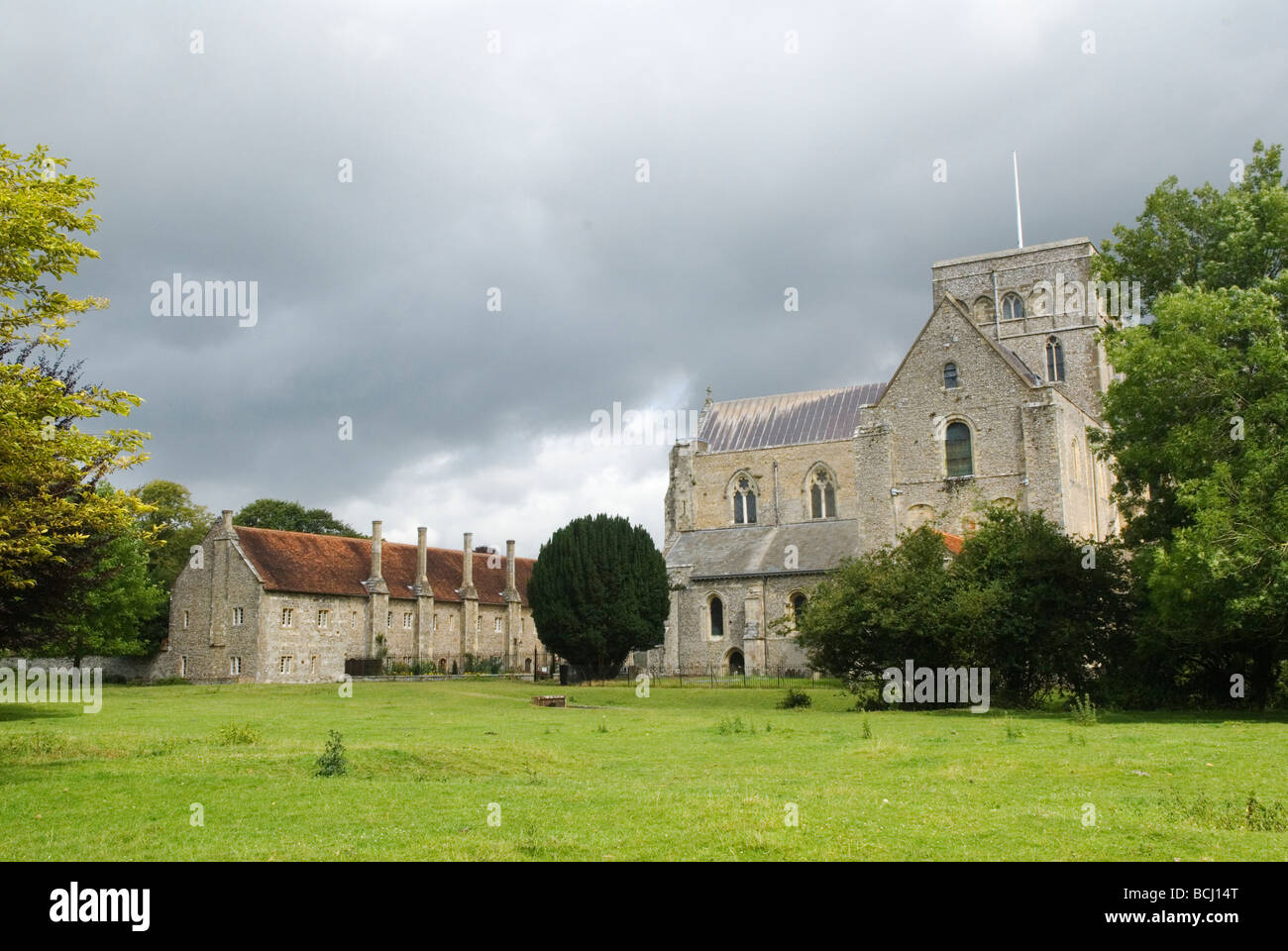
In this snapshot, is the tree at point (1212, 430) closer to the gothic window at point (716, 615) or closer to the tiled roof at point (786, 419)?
the gothic window at point (716, 615)

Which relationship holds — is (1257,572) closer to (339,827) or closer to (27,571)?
(339,827)

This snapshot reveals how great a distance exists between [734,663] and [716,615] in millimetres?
2724

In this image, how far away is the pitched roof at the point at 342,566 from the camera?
58406 millimetres

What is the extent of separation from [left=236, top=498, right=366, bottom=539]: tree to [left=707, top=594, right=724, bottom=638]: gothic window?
36676 mm

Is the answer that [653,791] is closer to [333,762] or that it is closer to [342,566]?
[333,762]

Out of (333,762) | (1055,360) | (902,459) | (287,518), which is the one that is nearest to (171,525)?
(287,518)

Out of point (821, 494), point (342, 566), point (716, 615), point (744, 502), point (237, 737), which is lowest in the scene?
point (237, 737)

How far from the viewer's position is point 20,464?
14180 mm

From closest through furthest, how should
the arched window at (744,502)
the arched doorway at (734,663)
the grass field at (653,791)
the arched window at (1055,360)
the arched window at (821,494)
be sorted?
the grass field at (653,791)
the arched window at (1055,360)
the arched doorway at (734,663)
the arched window at (821,494)
the arched window at (744,502)

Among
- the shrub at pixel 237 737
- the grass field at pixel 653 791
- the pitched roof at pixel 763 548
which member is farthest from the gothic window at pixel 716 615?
the shrub at pixel 237 737

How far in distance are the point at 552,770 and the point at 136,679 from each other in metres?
55.3

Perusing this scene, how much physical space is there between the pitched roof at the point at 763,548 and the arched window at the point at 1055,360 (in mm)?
12706

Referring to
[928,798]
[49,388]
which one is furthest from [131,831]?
[928,798]

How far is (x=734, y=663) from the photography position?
54.7m
